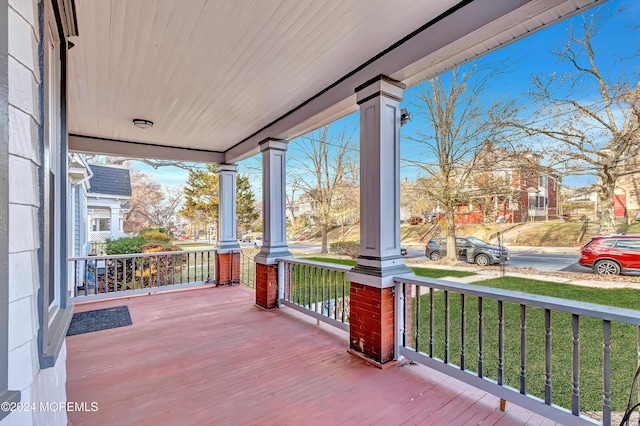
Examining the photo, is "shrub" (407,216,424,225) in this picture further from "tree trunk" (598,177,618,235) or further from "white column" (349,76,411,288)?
"white column" (349,76,411,288)

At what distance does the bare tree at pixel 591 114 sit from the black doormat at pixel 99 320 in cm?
664

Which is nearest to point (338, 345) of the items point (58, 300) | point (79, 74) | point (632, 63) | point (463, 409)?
point (463, 409)

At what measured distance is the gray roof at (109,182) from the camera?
33.5 feet

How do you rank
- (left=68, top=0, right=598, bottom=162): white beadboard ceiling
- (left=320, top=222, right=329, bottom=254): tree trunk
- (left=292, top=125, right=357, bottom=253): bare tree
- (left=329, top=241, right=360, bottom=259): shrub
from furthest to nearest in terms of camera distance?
(left=292, top=125, right=357, bottom=253): bare tree, (left=320, top=222, right=329, bottom=254): tree trunk, (left=329, top=241, right=360, bottom=259): shrub, (left=68, top=0, right=598, bottom=162): white beadboard ceiling

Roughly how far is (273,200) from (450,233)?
404cm

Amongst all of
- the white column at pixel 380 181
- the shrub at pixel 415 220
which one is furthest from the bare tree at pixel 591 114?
the white column at pixel 380 181

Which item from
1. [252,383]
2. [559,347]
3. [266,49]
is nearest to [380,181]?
[266,49]

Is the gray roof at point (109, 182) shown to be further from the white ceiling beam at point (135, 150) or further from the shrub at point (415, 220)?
the shrub at point (415, 220)

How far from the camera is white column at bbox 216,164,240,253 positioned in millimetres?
6461

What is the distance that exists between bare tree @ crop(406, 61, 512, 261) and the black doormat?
5981mm

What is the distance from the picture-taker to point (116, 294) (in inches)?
219

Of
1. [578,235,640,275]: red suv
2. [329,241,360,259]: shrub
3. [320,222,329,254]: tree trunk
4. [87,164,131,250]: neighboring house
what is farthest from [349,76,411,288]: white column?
[87,164,131,250]: neighboring house

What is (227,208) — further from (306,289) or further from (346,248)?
(346,248)

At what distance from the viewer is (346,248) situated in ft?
28.8
